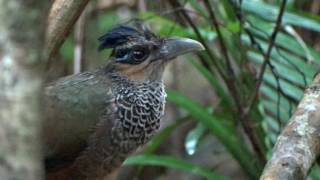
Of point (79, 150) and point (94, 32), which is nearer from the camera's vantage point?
point (79, 150)

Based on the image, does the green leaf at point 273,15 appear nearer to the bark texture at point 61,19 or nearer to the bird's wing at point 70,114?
the bird's wing at point 70,114

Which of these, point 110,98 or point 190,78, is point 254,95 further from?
point 190,78

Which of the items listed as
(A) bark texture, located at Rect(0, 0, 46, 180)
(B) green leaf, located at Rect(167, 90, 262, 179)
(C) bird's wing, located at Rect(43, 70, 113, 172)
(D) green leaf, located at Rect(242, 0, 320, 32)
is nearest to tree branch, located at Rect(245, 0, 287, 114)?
(B) green leaf, located at Rect(167, 90, 262, 179)

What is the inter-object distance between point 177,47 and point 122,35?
229mm

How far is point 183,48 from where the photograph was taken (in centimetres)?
323

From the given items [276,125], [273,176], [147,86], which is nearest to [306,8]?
[276,125]

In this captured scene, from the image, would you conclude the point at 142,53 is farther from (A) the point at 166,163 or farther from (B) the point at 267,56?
(A) the point at 166,163

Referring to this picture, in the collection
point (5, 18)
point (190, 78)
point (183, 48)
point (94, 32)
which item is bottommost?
point (190, 78)

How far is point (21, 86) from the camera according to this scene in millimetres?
1079

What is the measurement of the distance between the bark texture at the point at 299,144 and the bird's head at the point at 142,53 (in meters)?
0.79

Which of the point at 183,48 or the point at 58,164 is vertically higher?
the point at 183,48

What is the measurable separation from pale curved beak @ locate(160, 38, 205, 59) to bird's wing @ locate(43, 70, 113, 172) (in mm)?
274

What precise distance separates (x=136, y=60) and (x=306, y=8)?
109 inches

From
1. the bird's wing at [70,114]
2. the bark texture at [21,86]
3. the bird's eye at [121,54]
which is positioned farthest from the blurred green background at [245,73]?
the bark texture at [21,86]
